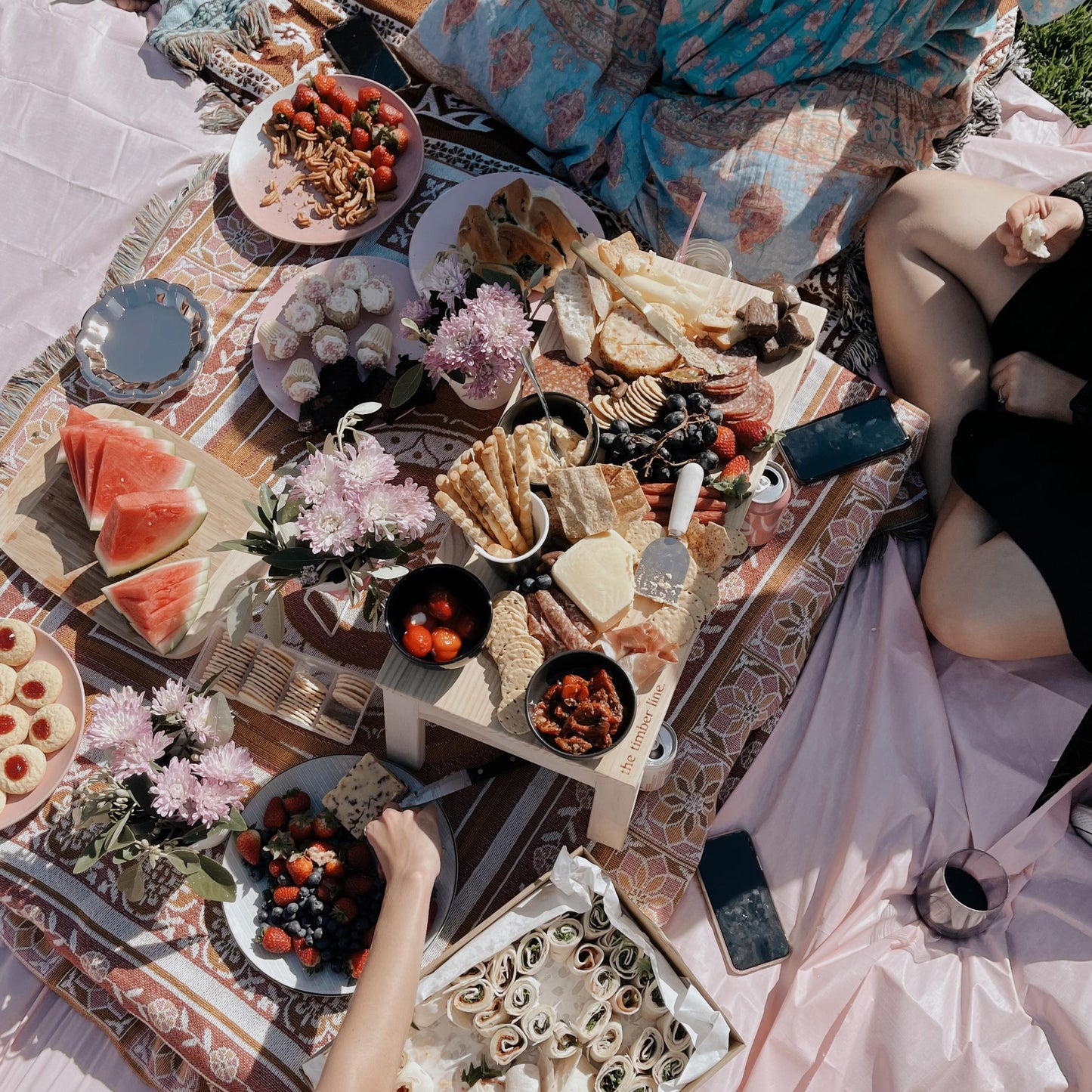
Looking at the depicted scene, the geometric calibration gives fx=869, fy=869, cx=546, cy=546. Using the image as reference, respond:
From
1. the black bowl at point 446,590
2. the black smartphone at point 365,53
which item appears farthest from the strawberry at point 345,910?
the black smartphone at point 365,53

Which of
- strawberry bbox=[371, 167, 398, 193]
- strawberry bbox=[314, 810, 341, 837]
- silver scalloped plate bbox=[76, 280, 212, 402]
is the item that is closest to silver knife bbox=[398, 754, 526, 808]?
strawberry bbox=[314, 810, 341, 837]

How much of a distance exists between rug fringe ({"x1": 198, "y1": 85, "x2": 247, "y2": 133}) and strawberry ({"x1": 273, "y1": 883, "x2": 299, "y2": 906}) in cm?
220

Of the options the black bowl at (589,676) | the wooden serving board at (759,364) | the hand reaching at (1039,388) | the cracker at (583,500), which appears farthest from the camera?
the hand reaching at (1039,388)

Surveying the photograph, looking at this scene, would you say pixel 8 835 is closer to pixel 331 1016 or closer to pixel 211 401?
pixel 331 1016

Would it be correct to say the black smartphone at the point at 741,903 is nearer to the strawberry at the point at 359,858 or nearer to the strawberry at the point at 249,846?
the strawberry at the point at 359,858

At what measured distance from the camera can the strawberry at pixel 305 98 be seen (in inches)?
98.4

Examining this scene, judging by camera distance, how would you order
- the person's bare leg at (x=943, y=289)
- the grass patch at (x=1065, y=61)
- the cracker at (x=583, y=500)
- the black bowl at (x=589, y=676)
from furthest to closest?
1. the grass patch at (x=1065, y=61)
2. the person's bare leg at (x=943, y=289)
3. the cracker at (x=583, y=500)
4. the black bowl at (x=589, y=676)

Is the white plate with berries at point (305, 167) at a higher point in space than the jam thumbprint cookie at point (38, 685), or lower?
higher

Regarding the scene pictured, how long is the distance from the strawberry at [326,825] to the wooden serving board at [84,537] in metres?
0.51

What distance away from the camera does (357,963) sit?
1679mm

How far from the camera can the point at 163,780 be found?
146 centimetres

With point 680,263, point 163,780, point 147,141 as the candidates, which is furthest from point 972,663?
point 147,141

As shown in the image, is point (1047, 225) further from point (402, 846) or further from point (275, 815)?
point (275, 815)

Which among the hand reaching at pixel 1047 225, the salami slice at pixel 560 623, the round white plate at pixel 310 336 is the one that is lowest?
the round white plate at pixel 310 336
